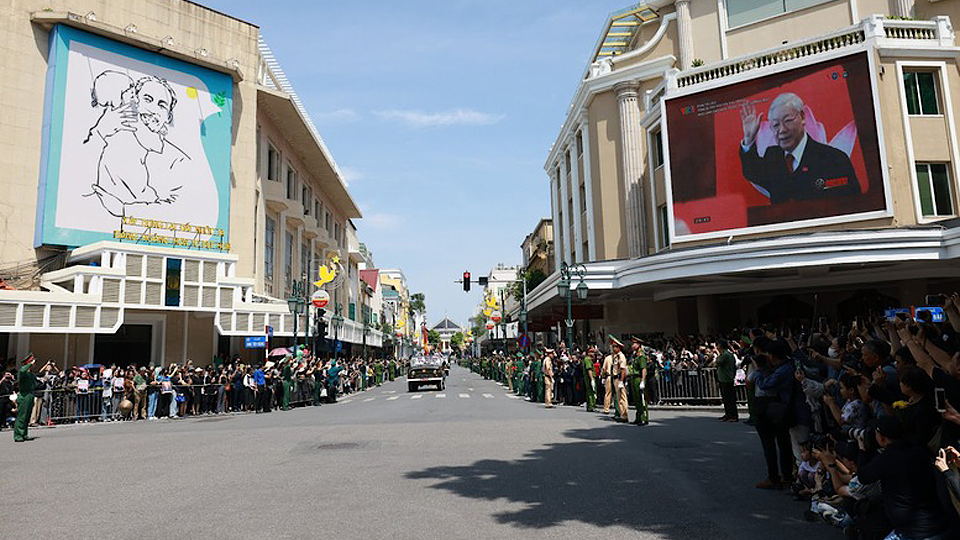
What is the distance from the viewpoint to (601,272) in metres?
28.6

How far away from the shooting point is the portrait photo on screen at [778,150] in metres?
23.9

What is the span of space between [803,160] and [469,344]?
153 metres

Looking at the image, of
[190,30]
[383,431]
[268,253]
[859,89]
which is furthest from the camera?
[268,253]

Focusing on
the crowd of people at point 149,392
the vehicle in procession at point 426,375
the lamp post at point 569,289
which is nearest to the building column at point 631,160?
the lamp post at point 569,289

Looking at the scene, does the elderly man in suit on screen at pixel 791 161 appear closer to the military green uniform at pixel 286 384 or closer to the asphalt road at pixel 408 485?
the asphalt road at pixel 408 485

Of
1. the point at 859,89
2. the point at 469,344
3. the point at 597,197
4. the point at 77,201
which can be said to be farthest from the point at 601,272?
the point at 469,344

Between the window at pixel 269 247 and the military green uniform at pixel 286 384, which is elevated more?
the window at pixel 269 247

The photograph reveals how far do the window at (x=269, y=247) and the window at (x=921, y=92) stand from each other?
32.5 meters

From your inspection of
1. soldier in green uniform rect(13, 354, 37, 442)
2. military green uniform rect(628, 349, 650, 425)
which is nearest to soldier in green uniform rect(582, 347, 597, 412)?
military green uniform rect(628, 349, 650, 425)

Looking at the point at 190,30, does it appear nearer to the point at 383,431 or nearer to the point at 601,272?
the point at 601,272

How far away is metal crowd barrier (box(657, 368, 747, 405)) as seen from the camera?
19.0 metres

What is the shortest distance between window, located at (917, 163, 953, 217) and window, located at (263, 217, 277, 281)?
32.5m

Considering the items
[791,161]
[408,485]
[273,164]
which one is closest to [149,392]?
[408,485]

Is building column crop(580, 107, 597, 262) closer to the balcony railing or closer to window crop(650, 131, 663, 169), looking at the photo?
window crop(650, 131, 663, 169)
